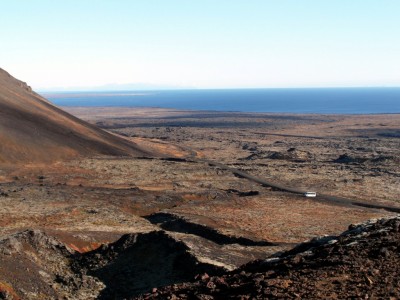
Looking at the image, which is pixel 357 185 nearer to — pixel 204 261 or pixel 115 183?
pixel 115 183

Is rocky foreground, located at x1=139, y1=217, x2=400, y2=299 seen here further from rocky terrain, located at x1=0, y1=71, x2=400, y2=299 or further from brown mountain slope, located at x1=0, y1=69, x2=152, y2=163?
brown mountain slope, located at x1=0, y1=69, x2=152, y2=163

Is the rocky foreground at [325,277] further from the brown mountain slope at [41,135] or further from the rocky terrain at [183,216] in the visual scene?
the brown mountain slope at [41,135]

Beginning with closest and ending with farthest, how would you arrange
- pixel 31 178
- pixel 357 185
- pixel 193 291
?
pixel 193 291 → pixel 31 178 → pixel 357 185

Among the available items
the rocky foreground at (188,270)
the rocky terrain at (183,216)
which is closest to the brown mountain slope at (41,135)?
the rocky terrain at (183,216)

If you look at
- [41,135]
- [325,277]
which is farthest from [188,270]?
[41,135]

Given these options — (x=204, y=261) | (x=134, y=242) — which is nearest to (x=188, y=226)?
(x=134, y=242)

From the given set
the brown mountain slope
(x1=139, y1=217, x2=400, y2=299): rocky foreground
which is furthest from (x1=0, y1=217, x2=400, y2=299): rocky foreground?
the brown mountain slope
